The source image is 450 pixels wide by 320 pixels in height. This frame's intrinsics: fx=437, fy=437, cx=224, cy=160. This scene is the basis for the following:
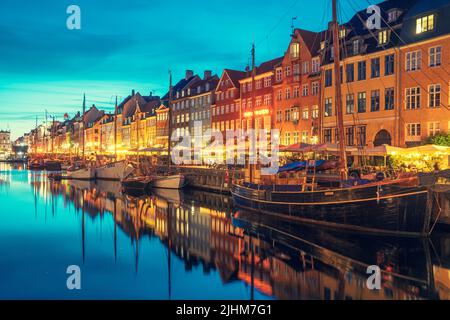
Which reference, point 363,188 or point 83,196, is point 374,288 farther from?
point 83,196

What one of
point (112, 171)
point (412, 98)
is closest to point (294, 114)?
point (412, 98)

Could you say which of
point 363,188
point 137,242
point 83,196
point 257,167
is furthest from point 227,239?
point 83,196

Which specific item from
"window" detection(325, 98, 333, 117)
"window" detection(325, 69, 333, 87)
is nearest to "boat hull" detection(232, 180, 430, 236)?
"window" detection(325, 98, 333, 117)

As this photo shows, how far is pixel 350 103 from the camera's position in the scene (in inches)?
1754

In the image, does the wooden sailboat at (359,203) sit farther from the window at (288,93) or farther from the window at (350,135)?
the window at (288,93)

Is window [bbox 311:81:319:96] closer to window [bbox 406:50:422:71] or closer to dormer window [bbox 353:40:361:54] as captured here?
dormer window [bbox 353:40:361:54]

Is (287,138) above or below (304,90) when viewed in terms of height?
below

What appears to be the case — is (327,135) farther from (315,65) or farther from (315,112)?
(315,65)

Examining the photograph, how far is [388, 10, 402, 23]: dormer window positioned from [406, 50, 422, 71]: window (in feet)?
16.5

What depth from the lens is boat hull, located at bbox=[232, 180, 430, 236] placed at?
22.3 meters

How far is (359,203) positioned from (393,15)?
25.4 meters

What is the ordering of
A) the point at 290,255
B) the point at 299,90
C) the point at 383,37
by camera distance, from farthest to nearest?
1. the point at 299,90
2. the point at 383,37
3. the point at 290,255

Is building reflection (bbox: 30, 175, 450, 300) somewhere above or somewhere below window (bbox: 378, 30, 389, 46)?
below
